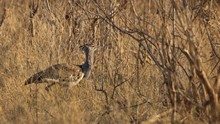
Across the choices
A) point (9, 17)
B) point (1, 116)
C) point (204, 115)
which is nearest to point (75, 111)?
point (1, 116)

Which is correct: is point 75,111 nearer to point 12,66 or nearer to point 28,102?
point 28,102

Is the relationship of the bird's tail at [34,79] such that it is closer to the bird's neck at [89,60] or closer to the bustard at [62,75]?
the bustard at [62,75]

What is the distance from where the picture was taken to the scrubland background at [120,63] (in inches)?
171

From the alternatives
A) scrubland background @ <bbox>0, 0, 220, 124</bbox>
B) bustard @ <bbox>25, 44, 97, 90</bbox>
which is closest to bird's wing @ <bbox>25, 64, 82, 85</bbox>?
bustard @ <bbox>25, 44, 97, 90</bbox>

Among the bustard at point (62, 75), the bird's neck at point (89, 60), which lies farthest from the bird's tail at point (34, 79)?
the bird's neck at point (89, 60)

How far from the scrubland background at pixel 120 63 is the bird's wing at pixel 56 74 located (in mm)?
105

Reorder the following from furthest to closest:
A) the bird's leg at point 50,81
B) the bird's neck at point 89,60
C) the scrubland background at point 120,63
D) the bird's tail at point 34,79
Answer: the bird's neck at point 89,60 → the bird's leg at point 50,81 → the bird's tail at point 34,79 → the scrubland background at point 120,63

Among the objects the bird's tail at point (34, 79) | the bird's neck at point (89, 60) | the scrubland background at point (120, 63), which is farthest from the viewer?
the bird's neck at point (89, 60)

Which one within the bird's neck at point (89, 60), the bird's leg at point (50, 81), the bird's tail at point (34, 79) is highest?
the bird's neck at point (89, 60)

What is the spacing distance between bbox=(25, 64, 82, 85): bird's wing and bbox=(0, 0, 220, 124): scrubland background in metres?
0.11

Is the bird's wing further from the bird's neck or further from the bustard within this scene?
the bird's neck

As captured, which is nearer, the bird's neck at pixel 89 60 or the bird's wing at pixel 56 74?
the bird's wing at pixel 56 74

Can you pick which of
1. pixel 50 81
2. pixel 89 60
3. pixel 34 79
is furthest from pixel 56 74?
pixel 89 60

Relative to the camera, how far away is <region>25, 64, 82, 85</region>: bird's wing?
6.08 metres
